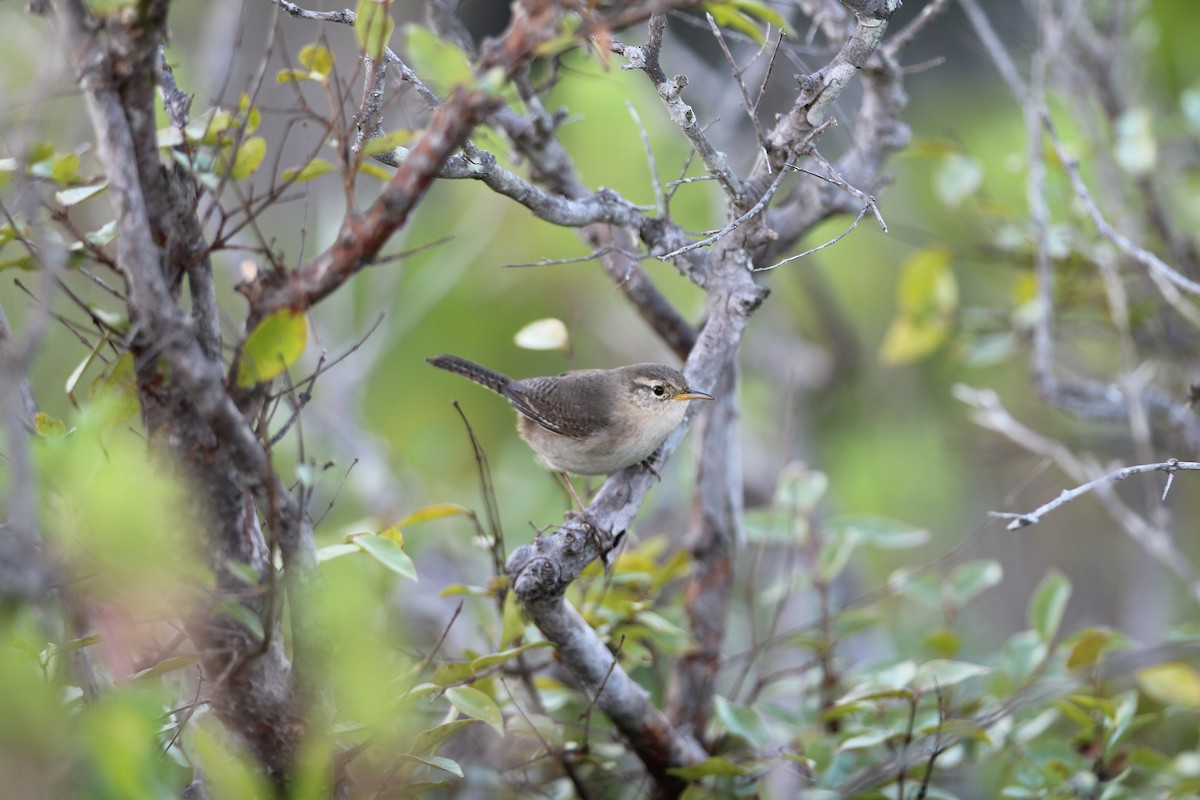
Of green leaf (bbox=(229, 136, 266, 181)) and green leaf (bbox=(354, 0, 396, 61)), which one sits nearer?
green leaf (bbox=(354, 0, 396, 61))

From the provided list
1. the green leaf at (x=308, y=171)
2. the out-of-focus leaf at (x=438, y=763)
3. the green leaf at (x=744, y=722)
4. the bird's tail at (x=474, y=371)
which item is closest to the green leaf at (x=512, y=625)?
the out-of-focus leaf at (x=438, y=763)

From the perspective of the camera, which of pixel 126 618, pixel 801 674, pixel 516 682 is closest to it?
pixel 126 618

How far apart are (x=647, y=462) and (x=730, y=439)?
0.63m

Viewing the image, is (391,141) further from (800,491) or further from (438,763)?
(800,491)

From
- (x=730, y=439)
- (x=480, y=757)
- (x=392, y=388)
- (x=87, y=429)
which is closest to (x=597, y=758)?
(x=480, y=757)

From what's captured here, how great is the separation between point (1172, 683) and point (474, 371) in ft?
7.62

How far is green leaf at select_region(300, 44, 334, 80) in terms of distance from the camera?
1.97 metres

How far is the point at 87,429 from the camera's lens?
57.8 inches

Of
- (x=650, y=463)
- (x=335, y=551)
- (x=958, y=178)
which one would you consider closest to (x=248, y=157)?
(x=335, y=551)

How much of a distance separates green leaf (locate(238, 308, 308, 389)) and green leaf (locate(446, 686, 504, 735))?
0.84 m

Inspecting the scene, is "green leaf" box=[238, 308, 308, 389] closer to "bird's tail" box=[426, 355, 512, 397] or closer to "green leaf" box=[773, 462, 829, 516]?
"bird's tail" box=[426, 355, 512, 397]

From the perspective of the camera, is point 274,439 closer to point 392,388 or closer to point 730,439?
point 730,439

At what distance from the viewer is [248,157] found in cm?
196

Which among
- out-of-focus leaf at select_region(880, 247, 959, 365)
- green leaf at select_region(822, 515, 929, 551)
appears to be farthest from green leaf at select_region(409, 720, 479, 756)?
out-of-focus leaf at select_region(880, 247, 959, 365)
